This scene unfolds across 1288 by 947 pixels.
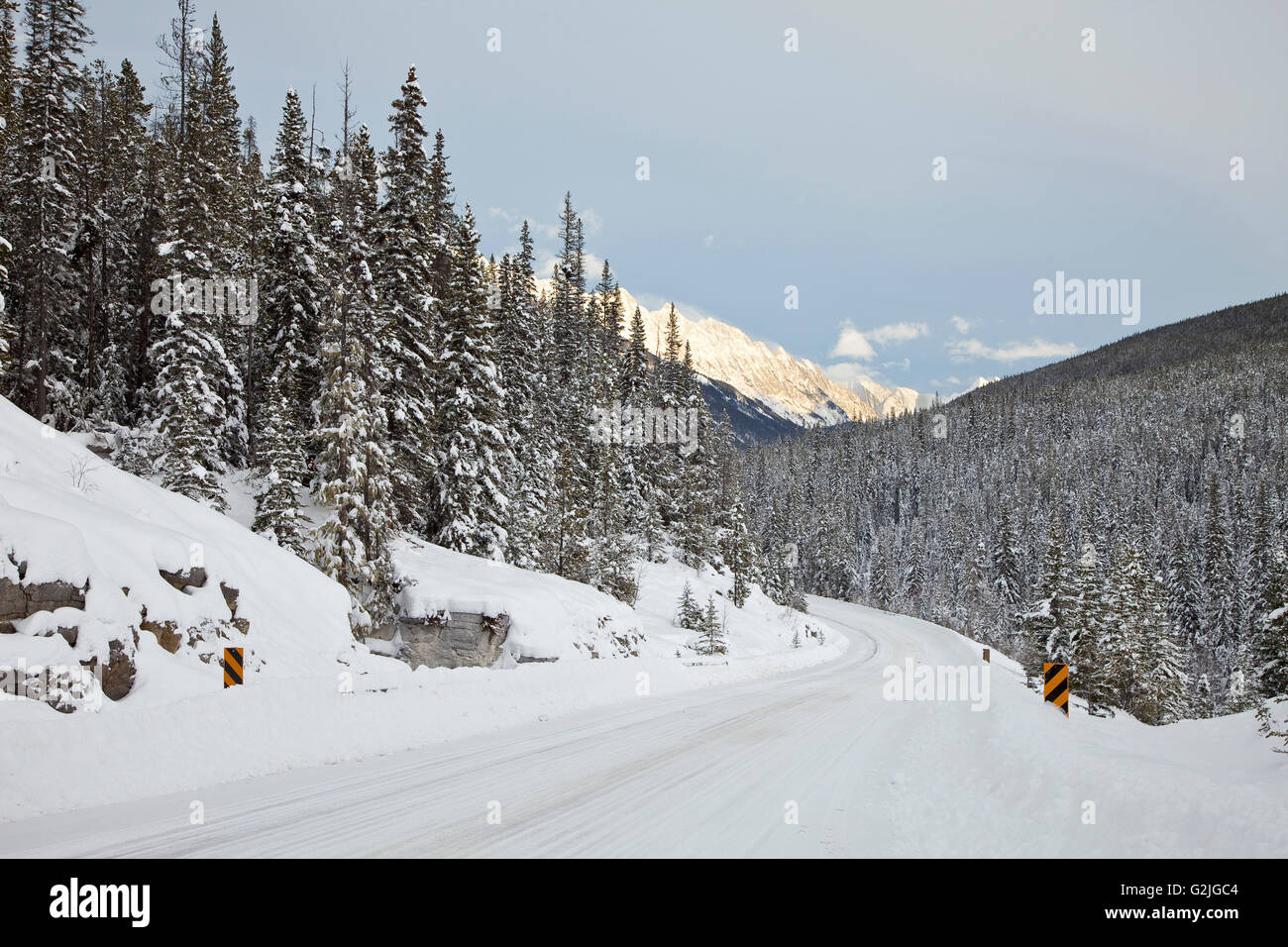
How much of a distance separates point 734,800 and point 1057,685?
10943 millimetres

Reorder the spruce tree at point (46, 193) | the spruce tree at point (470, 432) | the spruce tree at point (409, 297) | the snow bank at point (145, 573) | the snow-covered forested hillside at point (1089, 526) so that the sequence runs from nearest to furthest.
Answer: the snow bank at point (145, 573)
the spruce tree at point (46, 193)
the spruce tree at point (409, 297)
the spruce tree at point (470, 432)
the snow-covered forested hillside at point (1089, 526)

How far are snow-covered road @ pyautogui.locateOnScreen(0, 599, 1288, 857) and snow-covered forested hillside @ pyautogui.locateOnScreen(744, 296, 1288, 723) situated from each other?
31.9 feet

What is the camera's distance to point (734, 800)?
742 centimetres

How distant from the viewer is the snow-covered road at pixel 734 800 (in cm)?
575

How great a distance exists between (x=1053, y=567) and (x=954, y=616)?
126 ft

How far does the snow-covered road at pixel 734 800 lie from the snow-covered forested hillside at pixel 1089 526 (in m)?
9.74

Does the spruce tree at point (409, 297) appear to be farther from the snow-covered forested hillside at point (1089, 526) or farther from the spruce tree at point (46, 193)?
the snow-covered forested hillside at point (1089, 526)

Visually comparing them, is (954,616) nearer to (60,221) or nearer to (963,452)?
(60,221)

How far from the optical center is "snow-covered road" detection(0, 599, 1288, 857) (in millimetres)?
5750

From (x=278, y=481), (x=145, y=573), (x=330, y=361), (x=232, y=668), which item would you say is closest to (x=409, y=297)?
(x=330, y=361)

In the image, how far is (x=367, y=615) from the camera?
61.9 ft

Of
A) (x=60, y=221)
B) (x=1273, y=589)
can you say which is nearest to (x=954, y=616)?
(x=1273, y=589)

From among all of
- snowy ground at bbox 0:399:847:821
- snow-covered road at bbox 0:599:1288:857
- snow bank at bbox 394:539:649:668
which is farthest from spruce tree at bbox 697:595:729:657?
snow-covered road at bbox 0:599:1288:857

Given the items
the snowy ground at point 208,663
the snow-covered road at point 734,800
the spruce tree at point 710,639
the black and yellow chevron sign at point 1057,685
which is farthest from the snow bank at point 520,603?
the black and yellow chevron sign at point 1057,685
